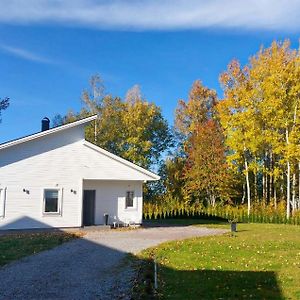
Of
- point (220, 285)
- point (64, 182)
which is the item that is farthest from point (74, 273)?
point (64, 182)

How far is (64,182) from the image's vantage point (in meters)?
22.7

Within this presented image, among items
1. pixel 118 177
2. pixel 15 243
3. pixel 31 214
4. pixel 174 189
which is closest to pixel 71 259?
pixel 15 243

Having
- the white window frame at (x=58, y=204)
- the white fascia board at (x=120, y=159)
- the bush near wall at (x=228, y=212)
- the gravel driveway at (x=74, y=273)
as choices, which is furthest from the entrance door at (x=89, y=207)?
the bush near wall at (x=228, y=212)

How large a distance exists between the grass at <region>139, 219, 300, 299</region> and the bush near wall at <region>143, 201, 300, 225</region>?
12096 millimetres

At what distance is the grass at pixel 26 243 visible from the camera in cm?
1344

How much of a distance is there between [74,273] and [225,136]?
28.0 m

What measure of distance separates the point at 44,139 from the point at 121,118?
64.7 feet

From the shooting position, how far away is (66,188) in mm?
22703

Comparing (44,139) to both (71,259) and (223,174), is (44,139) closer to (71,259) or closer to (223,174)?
(71,259)

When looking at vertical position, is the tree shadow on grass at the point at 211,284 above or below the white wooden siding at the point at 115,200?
below

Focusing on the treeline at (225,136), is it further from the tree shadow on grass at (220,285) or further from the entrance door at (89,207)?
the tree shadow on grass at (220,285)

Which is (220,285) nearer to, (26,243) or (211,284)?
(211,284)

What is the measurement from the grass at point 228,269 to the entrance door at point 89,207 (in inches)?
333

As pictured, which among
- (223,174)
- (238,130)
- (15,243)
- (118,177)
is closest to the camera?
(15,243)
